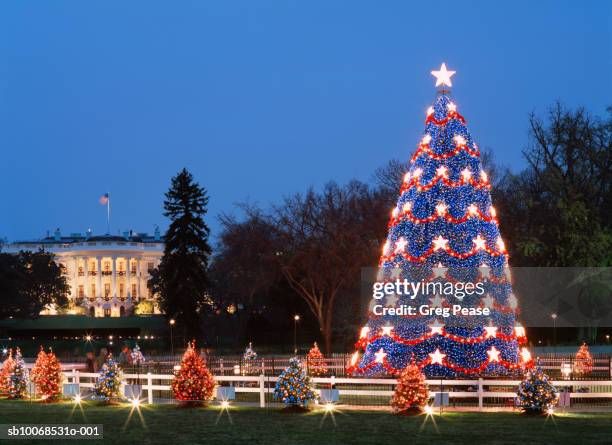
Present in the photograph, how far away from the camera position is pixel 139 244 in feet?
494

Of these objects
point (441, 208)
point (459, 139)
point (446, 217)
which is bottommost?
point (446, 217)

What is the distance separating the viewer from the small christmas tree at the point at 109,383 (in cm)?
2550

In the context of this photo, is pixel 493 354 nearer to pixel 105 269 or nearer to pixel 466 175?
pixel 466 175

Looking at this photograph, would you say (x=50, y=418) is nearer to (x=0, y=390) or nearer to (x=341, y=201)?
(x=0, y=390)

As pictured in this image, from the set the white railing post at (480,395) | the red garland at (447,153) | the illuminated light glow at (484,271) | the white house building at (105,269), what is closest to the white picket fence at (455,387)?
the white railing post at (480,395)

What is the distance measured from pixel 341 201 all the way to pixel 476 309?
30.9 meters

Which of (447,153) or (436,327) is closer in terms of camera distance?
(436,327)

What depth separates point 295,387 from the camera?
74.8 feet

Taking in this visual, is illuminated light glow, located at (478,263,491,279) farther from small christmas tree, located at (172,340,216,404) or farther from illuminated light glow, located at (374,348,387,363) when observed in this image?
small christmas tree, located at (172,340,216,404)

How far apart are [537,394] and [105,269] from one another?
131 metres

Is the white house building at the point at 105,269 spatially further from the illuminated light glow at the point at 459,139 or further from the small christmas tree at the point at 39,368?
the illuminated light glow at the point at 459,139

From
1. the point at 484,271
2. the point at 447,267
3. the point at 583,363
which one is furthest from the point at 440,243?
the point at 583,363

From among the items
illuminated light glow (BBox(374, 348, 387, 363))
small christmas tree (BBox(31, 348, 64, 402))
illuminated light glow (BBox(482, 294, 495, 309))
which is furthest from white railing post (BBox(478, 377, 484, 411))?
small christmas tree (BBox(31, 348, 64, 402))

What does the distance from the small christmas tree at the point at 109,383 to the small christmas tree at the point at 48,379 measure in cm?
194
